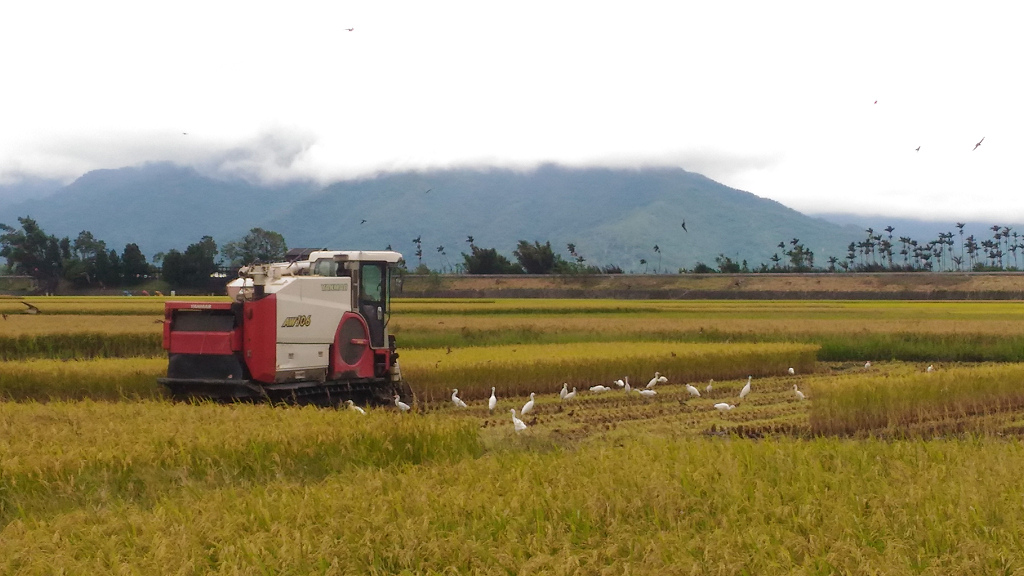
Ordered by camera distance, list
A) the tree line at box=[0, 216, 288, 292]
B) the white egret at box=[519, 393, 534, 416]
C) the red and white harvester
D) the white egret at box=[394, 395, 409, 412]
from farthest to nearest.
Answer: the tree line at box=[0, 216, 288, 292] < the white egret at box=[519, 393, 534, 416] < the white egret at box=[394, 395, 409, 412] < the red and white harvester

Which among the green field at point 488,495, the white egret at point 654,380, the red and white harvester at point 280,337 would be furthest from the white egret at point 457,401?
the white egret at point 654,380

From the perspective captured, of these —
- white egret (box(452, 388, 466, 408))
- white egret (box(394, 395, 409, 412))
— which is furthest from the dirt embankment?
white egret (box(394, 395, 409, 412))

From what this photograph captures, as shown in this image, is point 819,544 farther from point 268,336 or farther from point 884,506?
point 268,336

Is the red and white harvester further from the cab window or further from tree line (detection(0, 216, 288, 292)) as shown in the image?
tree line (detection(0, 216, 288, 292))

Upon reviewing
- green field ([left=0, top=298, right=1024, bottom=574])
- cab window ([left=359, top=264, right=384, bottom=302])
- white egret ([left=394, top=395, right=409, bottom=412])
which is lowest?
white egret ([left=394, top=395, right=409, bottom=412])

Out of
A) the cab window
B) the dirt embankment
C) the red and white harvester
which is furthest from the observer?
the dirt embankment

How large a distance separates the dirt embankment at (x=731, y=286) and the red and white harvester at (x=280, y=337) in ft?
211

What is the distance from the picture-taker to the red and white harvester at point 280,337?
15.4 m

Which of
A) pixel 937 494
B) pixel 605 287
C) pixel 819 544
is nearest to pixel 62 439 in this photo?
pixel 819 544

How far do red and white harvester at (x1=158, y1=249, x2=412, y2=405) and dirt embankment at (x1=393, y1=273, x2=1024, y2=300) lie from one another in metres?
64.3

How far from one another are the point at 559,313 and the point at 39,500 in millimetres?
41510

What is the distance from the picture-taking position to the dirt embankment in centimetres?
8575

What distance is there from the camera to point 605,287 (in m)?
98.8

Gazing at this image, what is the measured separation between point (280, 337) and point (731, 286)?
85.0m
